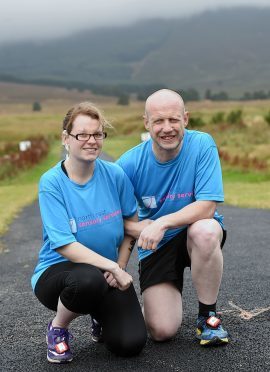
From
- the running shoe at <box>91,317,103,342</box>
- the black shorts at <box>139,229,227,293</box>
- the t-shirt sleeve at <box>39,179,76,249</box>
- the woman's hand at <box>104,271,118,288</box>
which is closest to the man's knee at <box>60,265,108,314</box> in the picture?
the woman's hand at <box>104,271,118,288</box>

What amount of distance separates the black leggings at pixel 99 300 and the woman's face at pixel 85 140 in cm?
70

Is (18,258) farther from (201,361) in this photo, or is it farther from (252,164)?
(252,164)

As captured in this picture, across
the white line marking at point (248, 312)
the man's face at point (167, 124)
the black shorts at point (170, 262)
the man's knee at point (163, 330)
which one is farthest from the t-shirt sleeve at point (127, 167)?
the white line marking at point (248, 312)

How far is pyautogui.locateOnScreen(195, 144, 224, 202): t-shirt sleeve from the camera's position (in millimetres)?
4004

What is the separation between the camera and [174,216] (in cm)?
396

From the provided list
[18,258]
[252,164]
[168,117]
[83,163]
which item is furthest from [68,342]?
[252,164]

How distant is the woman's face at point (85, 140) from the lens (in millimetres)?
3793

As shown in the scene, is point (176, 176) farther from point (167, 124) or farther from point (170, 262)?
point (170, 262)

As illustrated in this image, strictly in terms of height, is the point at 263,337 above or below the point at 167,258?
below

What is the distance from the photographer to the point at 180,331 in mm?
4234

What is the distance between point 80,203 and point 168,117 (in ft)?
2.71

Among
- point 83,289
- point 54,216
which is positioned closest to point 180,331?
point 83,289

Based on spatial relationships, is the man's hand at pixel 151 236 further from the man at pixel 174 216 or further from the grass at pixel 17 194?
the grass at pixel 17 194

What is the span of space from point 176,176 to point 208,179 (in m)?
0.23
